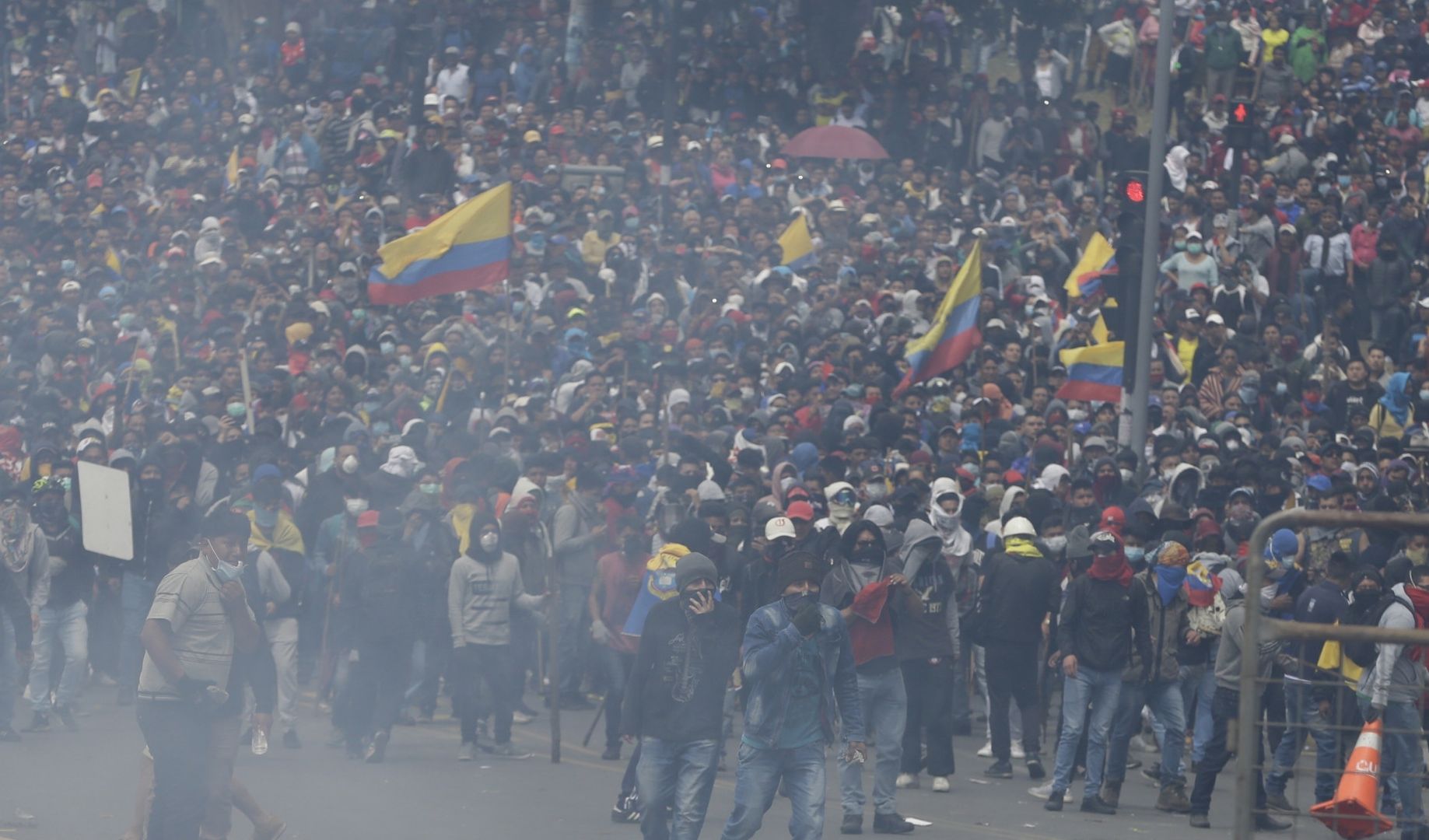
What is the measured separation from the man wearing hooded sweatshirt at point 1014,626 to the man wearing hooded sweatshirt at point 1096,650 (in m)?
0.80

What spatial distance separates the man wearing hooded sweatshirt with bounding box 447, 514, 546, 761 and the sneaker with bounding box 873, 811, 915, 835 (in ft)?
9.58

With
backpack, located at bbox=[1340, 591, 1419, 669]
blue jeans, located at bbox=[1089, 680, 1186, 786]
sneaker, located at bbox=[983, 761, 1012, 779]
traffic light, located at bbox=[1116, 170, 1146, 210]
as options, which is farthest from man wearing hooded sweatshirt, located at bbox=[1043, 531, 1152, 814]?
traffic light, located at bbox=[1116, 170, 1146, 210]

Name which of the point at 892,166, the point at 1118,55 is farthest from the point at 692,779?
the point at 1118,55

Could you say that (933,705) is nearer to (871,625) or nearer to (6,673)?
(871,625)

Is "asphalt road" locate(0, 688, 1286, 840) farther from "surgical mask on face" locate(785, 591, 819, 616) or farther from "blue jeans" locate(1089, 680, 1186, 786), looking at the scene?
"surgical mask on face" locate(785, 591, 819, 616)

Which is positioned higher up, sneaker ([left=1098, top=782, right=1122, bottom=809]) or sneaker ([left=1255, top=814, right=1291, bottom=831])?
sneaker ([left=1098, top=782, right=1122, bottom=809])

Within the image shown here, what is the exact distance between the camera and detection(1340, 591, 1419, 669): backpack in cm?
1057

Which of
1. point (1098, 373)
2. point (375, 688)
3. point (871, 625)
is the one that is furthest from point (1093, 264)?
point (375, 688)

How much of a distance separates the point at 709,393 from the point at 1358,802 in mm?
13623

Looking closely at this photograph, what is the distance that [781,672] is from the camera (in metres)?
9.26

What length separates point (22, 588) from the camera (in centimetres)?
1368

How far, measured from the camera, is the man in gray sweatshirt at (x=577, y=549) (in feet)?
49.2

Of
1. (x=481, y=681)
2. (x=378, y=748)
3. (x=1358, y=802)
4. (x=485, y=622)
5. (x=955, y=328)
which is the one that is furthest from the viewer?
(x=955, y=328)

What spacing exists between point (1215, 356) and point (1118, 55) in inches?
443
